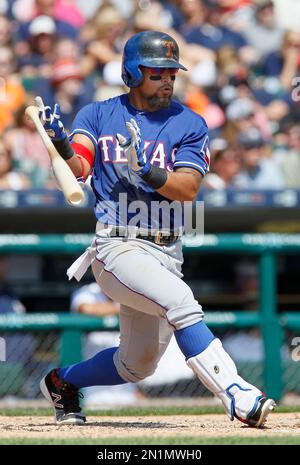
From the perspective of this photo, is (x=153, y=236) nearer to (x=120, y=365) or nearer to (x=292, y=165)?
(x=120, y=365)

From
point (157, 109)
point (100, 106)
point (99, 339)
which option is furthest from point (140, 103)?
point (99, 339)

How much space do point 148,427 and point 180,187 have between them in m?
1.20

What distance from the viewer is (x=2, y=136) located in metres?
9.05

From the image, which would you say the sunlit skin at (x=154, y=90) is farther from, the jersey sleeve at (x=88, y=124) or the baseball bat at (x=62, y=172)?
the baseball bat at (x=62, y=172)

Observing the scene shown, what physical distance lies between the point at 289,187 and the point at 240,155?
558mm

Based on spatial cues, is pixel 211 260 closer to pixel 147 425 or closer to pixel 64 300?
pixel 64 300

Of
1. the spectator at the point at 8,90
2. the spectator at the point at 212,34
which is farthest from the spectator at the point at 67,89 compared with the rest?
the spectator at the point at 212,34

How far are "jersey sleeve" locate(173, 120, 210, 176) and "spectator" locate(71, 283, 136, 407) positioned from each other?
292cm

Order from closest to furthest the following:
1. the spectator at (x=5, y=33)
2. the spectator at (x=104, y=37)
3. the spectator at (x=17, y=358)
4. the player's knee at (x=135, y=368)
Result: the player's knee at (x=135, y=368), the spectator at (x=17, y=358), the spectator at (x=5, y=33), the spectator at (x=104, y=37)

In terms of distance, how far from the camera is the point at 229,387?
447cm

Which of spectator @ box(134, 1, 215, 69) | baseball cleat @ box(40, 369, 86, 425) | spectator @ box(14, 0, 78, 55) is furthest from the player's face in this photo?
spectator @ box(14, 0, 78, 55)

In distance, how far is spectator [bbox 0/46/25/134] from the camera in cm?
953

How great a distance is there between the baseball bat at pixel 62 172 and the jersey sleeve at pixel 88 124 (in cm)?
29

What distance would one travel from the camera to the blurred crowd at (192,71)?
9016 millimetres
